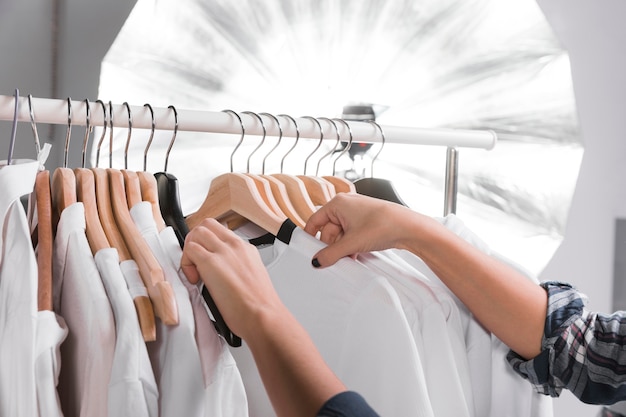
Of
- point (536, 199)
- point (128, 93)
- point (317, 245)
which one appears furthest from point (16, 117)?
point (536, 199)

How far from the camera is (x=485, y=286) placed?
79 cm

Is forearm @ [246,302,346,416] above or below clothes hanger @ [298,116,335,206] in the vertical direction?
below

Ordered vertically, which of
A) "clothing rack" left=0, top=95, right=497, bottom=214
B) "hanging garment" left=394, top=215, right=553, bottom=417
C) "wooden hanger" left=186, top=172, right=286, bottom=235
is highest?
"clothing rack" left=0, top=95, right=497, bottom=214

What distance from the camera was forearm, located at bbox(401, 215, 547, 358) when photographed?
31.2 inches

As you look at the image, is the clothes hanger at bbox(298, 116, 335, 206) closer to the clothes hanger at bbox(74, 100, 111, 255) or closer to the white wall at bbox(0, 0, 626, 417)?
the clothes hanger at bbox(74, 100, 111, 255)

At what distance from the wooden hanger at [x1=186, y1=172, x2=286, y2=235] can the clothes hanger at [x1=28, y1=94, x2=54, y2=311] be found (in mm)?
210

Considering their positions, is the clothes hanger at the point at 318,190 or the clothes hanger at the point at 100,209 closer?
the clothes hanger at the point at 100,209

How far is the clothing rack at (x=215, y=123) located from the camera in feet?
2.45

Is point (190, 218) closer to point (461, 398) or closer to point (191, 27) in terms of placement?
point (461, 398)

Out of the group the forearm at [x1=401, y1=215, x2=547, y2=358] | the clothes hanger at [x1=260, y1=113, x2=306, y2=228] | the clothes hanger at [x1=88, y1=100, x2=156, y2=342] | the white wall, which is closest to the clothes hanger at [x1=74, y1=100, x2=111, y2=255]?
the clothes hanger at [x1=88, y1=100, x2=156, y2=342]

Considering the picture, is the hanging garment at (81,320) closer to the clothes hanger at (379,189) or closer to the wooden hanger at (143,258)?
the wooden hanger at (143,258)

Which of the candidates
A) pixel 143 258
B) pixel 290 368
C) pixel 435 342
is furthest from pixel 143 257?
pixel 435 342

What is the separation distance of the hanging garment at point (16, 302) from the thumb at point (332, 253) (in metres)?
0.29

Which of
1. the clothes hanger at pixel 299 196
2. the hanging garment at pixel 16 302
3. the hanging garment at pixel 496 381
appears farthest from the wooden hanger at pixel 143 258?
the hanging garment at pixel 496 381
